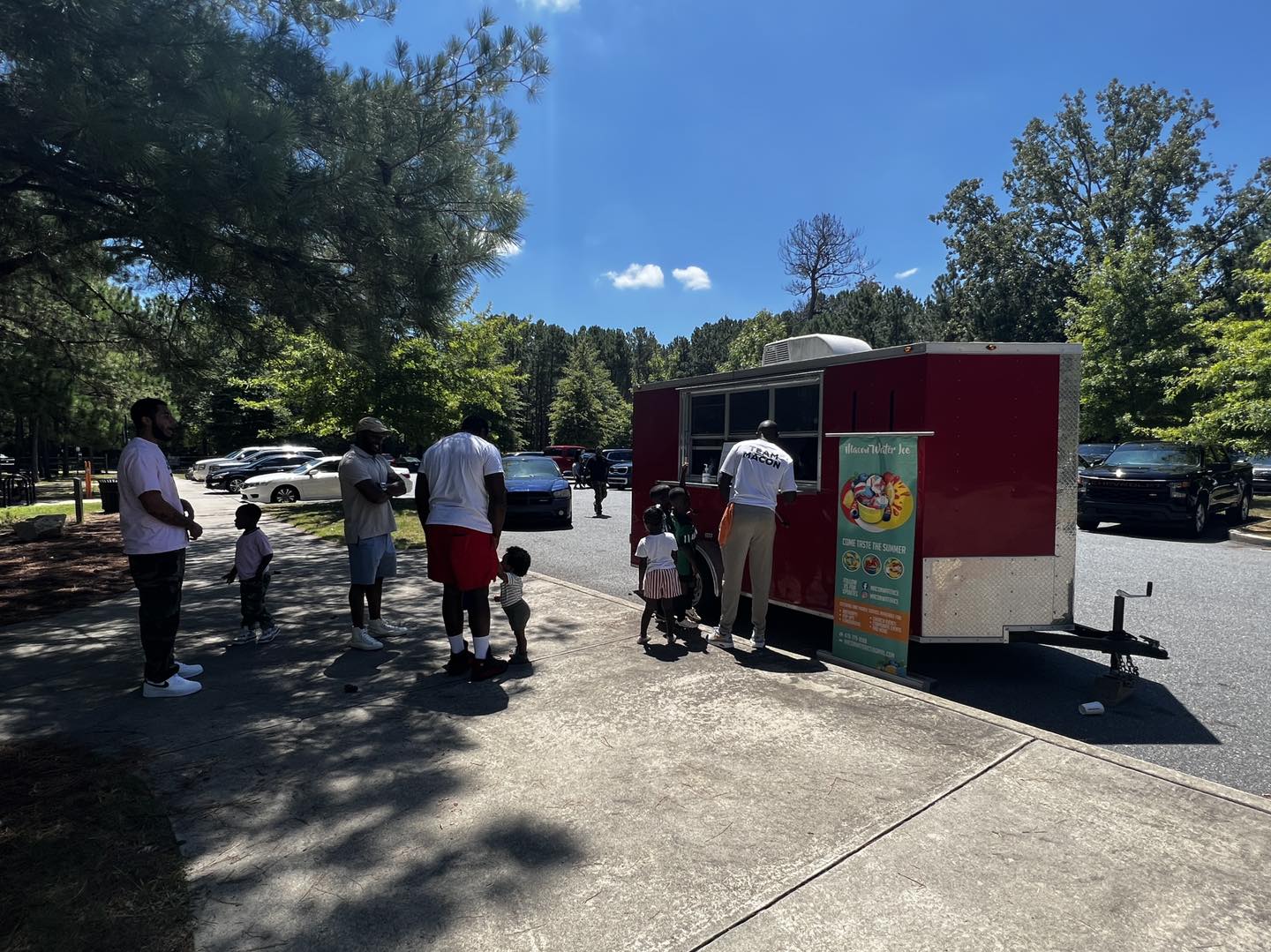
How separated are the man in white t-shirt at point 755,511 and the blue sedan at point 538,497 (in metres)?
9.63

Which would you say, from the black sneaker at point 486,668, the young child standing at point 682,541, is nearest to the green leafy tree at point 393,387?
the young child standing at point 682,541

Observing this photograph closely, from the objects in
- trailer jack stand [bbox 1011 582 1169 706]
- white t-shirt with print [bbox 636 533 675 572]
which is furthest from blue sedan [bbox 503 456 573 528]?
trailer jack stand [bbox 1011 582 1169 706]

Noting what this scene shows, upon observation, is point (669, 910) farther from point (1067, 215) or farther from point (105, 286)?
point (1067, 215)

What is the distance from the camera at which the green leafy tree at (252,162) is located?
4523mm

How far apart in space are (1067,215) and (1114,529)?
3041 centimetres

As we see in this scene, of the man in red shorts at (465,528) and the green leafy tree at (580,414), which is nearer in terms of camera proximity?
the man in red shorts at (465,528)

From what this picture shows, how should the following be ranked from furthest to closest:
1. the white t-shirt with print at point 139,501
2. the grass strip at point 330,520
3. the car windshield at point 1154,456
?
the car windshield at point 1154,456 → the grass strip at point 330,520 → the white t-shirt with print at point 139,501

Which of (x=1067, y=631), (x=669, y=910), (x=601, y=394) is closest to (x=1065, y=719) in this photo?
(x=1067, y=631)

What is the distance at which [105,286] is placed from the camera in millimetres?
8750

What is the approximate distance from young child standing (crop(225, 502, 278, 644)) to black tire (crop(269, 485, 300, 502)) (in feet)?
54.0

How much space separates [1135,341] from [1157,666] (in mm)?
19024

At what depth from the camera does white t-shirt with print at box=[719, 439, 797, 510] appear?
5645 millimetres

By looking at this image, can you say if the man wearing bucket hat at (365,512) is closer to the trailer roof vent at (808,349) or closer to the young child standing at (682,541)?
the young child standing at (682,541)

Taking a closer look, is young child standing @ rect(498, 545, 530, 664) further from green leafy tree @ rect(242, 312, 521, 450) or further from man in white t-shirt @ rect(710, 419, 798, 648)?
green leafy tree @ rect(242, 312, 521, 450)
